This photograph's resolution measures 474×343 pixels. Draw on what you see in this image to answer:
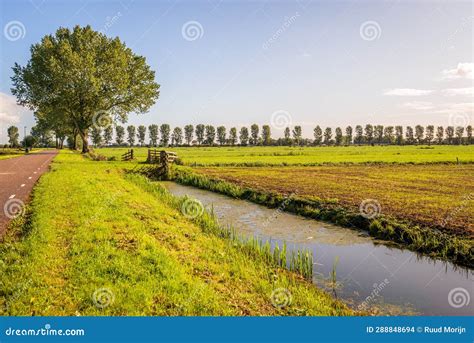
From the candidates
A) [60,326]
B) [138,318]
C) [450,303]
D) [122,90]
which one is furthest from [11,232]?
[122,90]

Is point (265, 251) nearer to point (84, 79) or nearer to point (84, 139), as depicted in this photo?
point (84, 79)

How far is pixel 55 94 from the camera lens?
56562 millimetres

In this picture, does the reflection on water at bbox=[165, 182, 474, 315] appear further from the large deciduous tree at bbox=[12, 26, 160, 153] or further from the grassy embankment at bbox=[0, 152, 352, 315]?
the large deciduous tree at bbox=[12, 26, 160, 153]

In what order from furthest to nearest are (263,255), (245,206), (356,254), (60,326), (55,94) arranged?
(55,94), (245,206), (356,254), (263,255), (60,326)

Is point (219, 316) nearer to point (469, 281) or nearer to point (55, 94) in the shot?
point (469, 281)

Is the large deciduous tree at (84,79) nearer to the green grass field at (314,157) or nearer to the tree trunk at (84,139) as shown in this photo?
the tree trunk at (84,139)

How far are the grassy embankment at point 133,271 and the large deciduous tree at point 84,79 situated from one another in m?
44.2

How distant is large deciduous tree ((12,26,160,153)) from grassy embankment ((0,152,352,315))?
44172 mm

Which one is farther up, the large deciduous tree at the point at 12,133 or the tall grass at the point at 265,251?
the large deciduous tree at the point at 12,133

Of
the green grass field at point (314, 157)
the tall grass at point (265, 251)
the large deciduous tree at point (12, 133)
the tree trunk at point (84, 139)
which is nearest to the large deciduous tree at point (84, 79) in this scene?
the tree trunk at point (84, 139)

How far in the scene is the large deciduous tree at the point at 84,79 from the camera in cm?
5312

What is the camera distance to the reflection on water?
29.4 ft

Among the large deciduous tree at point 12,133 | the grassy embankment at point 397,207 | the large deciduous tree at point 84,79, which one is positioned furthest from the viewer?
the large deciduous tree at point 12,133

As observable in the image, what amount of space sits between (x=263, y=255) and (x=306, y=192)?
12.7 meters
